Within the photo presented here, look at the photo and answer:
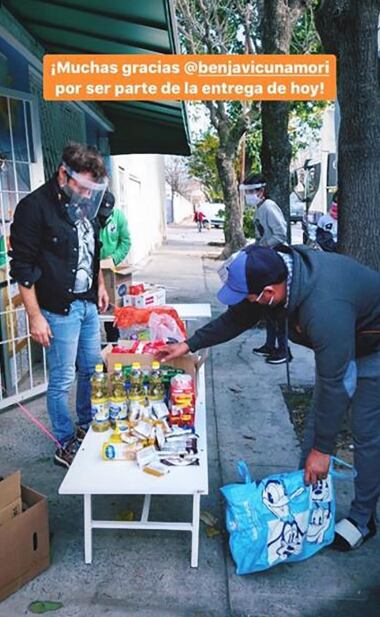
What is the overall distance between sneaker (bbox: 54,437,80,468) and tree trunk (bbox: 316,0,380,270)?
2.31m

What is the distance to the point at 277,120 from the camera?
647 centimetres

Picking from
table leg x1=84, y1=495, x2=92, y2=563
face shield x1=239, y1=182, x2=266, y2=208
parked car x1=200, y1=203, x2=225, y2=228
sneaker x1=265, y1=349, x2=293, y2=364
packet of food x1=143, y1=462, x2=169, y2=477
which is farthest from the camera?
parked car x1=200, y1=203, x2=225, y2=228

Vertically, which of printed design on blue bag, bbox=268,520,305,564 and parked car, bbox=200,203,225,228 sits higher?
parked car, bbox=200,203,225,228

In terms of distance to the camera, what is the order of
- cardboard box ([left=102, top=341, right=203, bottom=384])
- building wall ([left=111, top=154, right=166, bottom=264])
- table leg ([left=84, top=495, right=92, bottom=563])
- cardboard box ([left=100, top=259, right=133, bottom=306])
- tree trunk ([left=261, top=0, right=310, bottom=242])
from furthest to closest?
building wall ([left=111, top=154, right=166, bottom=264])
tree trunk ([left=261, top=0, right=310, bottom=242])
cardboard box ([left=100, top=259, right=133, bottom=306])
cardboard box ([left=102, top=341, right=203, bottom=384])
table leg ([left=84, top=495, right=92, bottom=563])

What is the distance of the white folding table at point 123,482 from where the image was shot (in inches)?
86.3

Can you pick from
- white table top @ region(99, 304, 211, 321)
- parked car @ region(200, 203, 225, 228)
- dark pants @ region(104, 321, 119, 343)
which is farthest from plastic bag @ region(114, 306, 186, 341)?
parked car @ region(200, 203, 225, 228)

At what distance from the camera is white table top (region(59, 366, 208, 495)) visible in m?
2.19

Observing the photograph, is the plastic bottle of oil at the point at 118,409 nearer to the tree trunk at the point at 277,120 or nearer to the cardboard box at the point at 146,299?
the cardboard box at the point at 146,299

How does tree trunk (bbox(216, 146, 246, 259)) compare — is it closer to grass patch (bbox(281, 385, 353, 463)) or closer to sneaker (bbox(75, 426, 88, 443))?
grass patch (bbox(281, 385, 353, 463))

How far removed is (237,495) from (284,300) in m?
0.89

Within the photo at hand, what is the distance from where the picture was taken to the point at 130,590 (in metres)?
2.32

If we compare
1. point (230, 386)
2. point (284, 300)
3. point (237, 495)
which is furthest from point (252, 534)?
point (230, 386)

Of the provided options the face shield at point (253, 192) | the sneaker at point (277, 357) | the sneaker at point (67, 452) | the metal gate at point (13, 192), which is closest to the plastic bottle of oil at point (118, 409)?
the sneaker at point (67, 452)

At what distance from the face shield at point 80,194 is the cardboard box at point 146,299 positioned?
136cm
